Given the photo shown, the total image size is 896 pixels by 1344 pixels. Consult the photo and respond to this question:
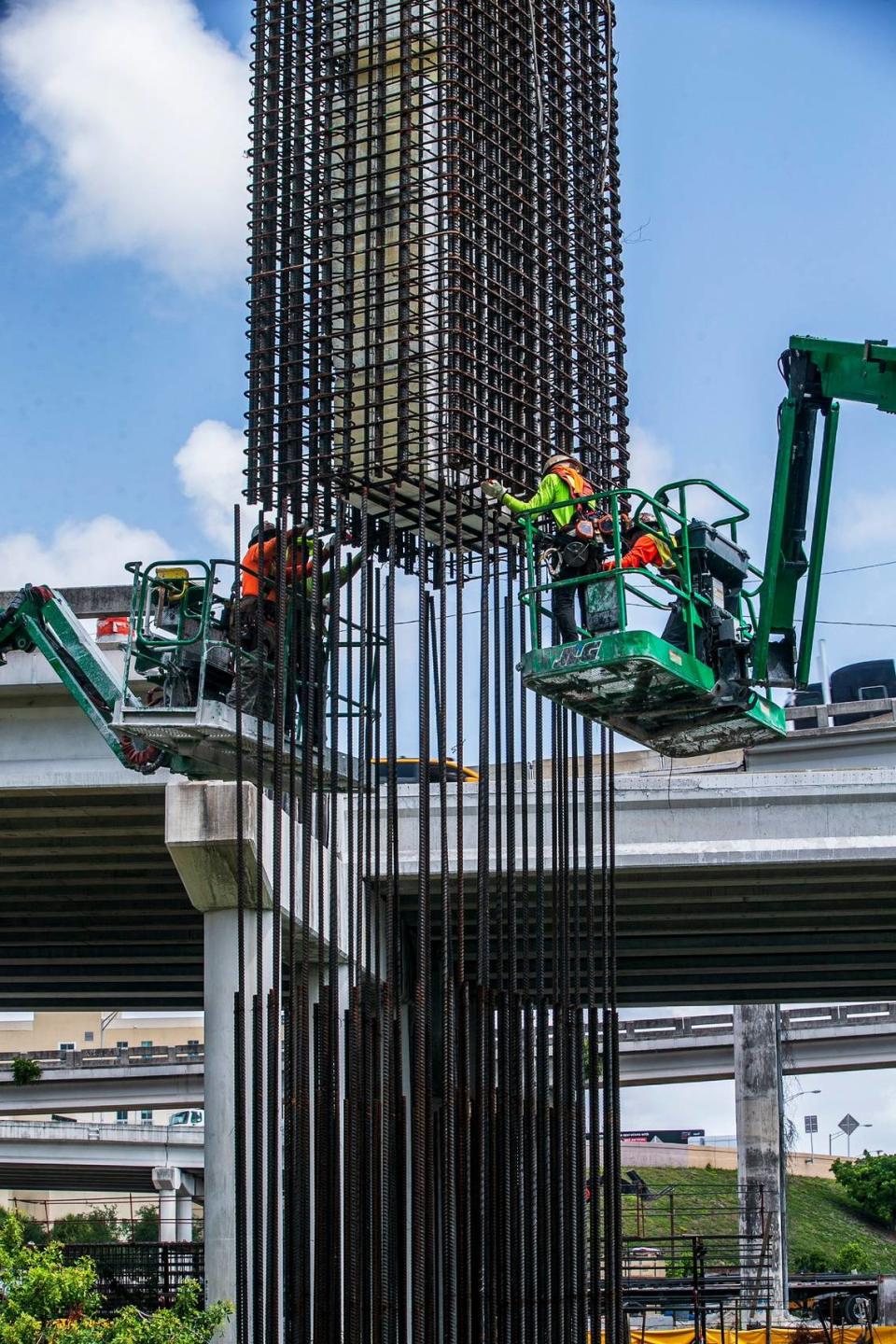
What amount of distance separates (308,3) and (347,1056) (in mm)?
13612

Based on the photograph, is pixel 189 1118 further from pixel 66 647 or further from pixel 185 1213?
pixel 66 647

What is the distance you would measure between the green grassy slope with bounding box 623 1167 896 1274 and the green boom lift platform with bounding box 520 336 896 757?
6464 centimetres

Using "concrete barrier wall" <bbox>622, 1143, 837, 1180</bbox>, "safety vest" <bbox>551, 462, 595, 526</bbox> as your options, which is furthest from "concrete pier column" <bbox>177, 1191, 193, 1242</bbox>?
"safety vest" <bbox>551, 462, 595, 526</bbox>

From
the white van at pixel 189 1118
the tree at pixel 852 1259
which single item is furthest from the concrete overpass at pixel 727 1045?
the white van at pixel 189 1118

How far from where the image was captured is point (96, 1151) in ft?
262

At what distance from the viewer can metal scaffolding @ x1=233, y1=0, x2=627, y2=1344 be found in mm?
19875

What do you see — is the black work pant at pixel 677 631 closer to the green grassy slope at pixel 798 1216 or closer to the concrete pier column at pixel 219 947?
the concrete pier column at pixel 219 947

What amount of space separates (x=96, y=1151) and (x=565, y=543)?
6707 cm

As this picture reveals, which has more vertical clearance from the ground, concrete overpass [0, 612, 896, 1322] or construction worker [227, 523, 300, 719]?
construction worker [227, 523, 300, 719]

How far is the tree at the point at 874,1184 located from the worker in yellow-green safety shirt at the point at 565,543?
81663mm

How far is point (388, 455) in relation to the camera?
73.6 feet

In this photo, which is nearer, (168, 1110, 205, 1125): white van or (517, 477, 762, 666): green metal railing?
(517, 477, 762, 666): green metal railing

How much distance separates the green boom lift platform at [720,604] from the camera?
17.8 m

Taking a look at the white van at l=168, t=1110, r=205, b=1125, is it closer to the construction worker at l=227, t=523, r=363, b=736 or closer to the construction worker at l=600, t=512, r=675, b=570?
the construction worker at l=227, t=523, r=363, b=736
